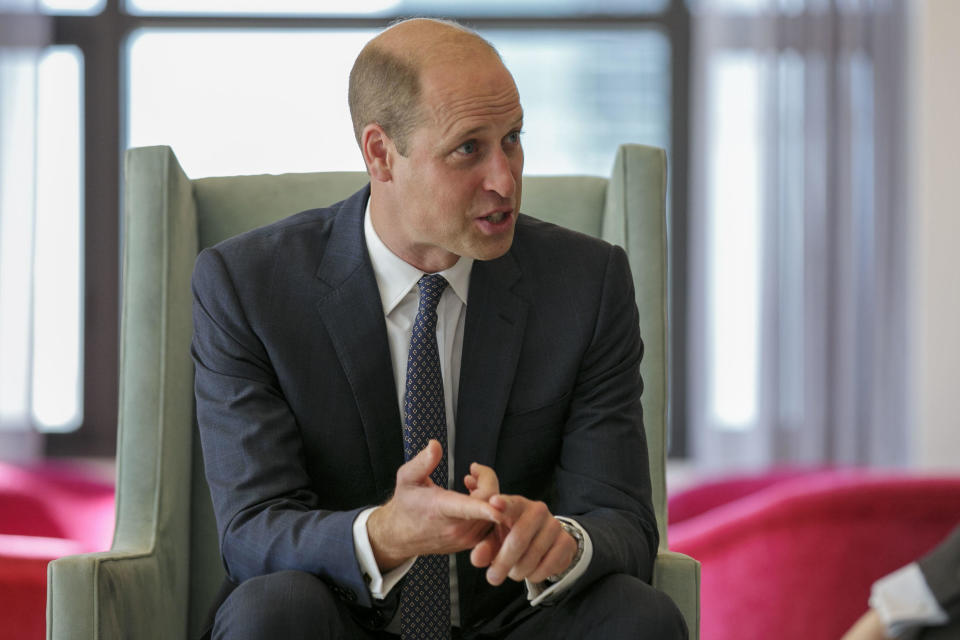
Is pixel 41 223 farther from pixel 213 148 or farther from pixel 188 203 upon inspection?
pixel 188 203

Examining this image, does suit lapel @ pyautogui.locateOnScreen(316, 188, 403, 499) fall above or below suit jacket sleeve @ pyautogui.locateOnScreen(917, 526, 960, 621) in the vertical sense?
above

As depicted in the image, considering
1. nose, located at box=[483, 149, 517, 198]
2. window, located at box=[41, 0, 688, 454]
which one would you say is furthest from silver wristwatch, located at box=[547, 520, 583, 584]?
window, located at box=[41, 0, 688, 454]

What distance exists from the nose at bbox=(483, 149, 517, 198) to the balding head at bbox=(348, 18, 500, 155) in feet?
0.40

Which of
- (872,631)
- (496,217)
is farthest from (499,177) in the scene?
(872,631)

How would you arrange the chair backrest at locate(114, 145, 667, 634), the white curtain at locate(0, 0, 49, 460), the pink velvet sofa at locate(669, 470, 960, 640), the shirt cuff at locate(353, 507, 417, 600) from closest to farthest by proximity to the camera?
the shirt cuff at locate(353, 507, 417, 600), the chair backrest at locate(114, 145, 667, 634), the pink velvet sofa at locate(669, 470, 960, 640), the white curtain at locate(0, 0, 49, 460)

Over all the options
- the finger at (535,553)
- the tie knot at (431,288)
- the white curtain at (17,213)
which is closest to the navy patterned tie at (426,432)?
the tie knot at (431,288)

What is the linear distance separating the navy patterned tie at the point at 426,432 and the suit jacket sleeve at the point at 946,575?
0.64 meters

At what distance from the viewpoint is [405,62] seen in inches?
63.3

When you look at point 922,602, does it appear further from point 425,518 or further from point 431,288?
point 431,288

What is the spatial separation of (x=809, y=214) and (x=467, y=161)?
2.46 meters

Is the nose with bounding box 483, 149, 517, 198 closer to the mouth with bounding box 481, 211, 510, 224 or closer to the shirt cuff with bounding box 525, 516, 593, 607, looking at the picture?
the mouth with bounding box 481, 211, 510, 224

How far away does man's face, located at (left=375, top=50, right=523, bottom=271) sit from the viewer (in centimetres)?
156

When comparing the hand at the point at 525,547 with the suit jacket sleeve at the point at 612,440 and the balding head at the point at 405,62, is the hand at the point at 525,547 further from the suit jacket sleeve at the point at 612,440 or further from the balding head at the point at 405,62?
the balding head at the point at 405,62

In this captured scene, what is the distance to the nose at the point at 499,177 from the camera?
156cm
